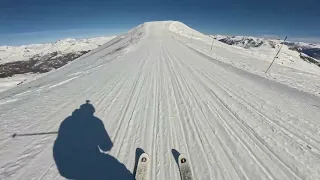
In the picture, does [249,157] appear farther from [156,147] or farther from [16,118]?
[16,118]

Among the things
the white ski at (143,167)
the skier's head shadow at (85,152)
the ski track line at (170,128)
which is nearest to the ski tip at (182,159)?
the ski track line at (170,128)

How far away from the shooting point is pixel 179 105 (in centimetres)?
1020

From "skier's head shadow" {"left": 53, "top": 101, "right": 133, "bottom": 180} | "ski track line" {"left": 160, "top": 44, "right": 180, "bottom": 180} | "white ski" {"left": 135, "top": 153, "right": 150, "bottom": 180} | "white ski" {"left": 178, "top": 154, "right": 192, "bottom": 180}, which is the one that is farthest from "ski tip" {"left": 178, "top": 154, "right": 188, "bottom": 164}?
"skier's head shadow" {"left": 53, "top": 101, "right": 133, "bottom": 180}

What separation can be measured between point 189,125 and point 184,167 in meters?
2.52

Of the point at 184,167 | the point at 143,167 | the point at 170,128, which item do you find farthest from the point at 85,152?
the point at 184,167

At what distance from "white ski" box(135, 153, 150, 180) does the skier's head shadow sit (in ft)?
0.82

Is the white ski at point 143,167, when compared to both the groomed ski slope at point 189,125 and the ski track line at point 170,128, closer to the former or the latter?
the groomed ski slope at point 189,125

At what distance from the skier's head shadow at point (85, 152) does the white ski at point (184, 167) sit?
1310mm

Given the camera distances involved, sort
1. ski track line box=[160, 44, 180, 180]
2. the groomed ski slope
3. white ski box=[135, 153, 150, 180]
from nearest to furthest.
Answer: white ski box=[135, 153, 150, 180], ski track line box=[160, 44, 180, 180], the groomed ski slope

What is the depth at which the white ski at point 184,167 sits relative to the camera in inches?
217

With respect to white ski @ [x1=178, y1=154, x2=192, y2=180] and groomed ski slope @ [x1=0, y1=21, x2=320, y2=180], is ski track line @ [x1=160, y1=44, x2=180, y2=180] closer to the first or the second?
groomed ski slope @ [x1=0, y1=21, x2=320, y2=180]

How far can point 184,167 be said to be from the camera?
19.1 feet

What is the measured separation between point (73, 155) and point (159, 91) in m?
6.53

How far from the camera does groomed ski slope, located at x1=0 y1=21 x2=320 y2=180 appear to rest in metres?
5.96
